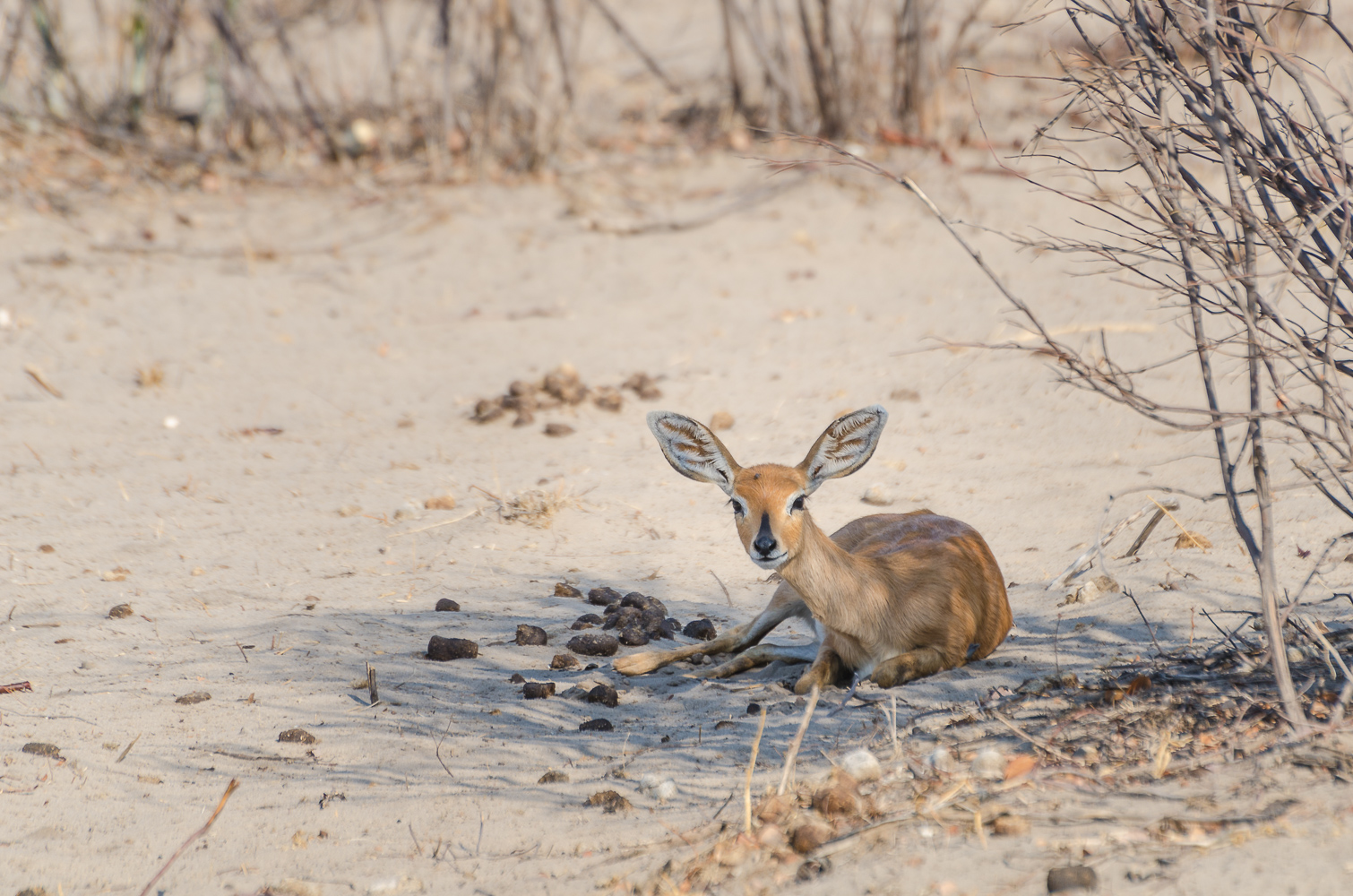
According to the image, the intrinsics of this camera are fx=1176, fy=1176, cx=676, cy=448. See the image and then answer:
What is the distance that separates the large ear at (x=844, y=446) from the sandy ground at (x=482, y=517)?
2.75ft

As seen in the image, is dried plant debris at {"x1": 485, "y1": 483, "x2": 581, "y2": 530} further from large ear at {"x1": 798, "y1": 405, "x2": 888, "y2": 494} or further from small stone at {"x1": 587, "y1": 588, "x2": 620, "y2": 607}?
large ear at {"x1": 798, "y1": 405, "x2": 888, "y2": 494}

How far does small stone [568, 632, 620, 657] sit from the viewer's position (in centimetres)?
482

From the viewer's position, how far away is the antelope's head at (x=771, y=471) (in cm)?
409

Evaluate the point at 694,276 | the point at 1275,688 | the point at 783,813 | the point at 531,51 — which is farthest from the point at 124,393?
the point at 1275,688

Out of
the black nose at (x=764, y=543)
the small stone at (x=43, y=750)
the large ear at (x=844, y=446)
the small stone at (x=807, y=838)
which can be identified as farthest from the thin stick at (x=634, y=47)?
the small stone at (x=807, y=838)

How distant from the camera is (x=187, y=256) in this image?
404 inches

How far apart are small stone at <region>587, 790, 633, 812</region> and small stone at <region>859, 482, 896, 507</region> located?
3.41 meters

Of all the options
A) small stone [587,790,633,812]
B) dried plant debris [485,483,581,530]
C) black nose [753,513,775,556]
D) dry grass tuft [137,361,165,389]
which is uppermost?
dry grass tuft [137,361,165,389]

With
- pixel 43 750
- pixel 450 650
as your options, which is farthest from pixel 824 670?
pixel 43 750

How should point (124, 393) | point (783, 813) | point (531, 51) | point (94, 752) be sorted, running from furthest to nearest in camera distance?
point (531, 51), point (124, 393), point (94, 752), point (783, 813)

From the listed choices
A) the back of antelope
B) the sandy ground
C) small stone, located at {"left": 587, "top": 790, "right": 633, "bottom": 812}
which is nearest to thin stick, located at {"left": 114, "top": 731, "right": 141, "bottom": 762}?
the sandy ground

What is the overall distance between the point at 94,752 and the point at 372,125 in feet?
30.3

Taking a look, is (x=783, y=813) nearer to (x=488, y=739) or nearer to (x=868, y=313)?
(x=488, y=739)

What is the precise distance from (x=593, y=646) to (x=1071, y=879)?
261 centimetres
